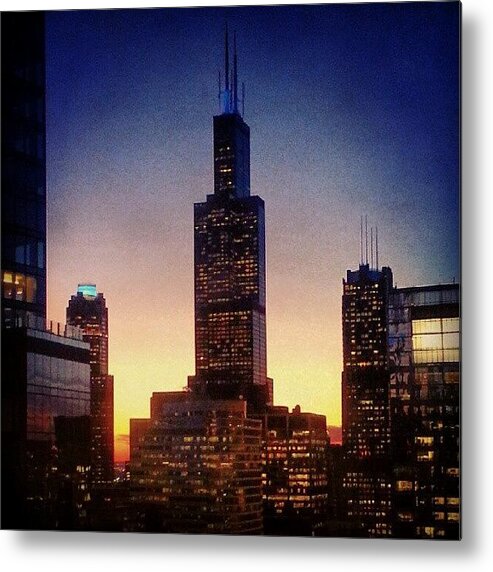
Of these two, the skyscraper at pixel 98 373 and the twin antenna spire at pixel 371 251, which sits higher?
the twin antenna spire at pixel 371 251

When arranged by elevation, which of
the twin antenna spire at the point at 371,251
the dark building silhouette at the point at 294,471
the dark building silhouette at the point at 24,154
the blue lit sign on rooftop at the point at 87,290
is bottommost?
the dark building silhouette at the point at 294,471


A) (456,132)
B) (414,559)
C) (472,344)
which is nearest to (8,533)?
(414,559)

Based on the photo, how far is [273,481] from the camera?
3.29m

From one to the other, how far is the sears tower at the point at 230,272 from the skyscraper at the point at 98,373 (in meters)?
0.26

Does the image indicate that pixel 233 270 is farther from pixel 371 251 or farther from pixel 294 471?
pixel 294 471

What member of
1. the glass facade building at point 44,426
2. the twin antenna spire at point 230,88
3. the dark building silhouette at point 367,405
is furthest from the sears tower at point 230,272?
the glass facade building at point 44,426

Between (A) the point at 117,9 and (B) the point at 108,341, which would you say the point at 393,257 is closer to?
(B) the point at 108,341

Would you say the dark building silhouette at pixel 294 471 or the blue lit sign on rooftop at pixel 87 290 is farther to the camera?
the blue lit sign on rooftop at pixel 87 290

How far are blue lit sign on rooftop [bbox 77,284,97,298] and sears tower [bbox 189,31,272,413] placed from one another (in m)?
0.30

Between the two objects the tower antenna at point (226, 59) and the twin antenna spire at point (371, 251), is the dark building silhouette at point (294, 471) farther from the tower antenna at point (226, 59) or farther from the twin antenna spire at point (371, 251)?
the tower antenna at point (226, 59)

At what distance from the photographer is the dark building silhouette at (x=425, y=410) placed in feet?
10.5

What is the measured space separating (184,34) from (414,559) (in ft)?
5.38

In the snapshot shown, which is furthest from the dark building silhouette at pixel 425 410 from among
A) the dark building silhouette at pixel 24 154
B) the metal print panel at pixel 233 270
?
the dark building silhouette at pixel 24 154

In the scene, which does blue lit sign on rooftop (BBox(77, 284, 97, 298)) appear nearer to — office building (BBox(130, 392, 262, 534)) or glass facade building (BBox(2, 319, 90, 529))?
glass facade building (BBox(2, 319, 90, 529))
